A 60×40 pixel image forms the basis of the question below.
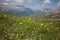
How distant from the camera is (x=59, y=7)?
538 centimetres

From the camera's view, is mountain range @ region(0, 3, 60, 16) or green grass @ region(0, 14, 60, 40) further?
mountain range @ region(0, 3, 60, 16)

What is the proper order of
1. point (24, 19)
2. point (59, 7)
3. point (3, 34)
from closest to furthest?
point (3, 34) → point (24, 19) → point (59, 7)

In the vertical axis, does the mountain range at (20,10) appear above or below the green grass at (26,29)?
above

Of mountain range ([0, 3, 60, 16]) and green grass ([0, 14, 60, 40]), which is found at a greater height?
mountain range ([0, 3, 60, 16])

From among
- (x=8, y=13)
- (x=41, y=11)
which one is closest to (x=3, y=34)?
(x=8, y=13)

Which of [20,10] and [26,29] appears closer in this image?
[26,29]

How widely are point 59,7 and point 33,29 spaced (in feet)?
4.04

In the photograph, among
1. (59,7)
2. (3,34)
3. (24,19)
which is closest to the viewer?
(3,34)

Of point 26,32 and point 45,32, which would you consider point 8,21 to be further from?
point 45,32

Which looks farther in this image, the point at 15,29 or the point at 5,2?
the point at 5,2

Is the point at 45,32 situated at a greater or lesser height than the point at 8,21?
lesser

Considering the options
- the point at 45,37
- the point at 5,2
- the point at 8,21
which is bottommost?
the point at 45,37

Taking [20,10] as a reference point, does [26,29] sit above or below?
below

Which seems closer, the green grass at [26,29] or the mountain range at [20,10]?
the green grass at [26,29]
